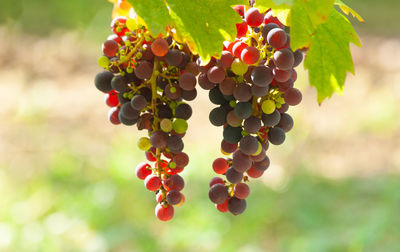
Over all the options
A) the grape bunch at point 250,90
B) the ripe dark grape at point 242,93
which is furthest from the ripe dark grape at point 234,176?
the ripe dark grape at point 242,93

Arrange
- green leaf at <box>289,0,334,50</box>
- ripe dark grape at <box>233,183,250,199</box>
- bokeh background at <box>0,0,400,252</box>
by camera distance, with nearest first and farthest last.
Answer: green leaf at <box>289,0,334,50</box>
ripe dark grape at <box>233,183,250,199</box>
bokeh background at <box>0,0,400,252</box>

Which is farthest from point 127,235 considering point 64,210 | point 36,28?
point 36,28

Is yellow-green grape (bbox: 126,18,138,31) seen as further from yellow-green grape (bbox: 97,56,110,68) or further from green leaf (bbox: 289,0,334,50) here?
green leaf (bbox: 289,0,334,50)

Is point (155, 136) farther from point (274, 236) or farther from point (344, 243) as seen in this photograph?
point (274, 236)

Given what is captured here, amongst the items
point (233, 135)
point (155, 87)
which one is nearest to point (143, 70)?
point (155, 87)

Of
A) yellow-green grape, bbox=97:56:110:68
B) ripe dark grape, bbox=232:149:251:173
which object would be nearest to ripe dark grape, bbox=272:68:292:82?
ripe dark grape, bbox=232:149:251:173
